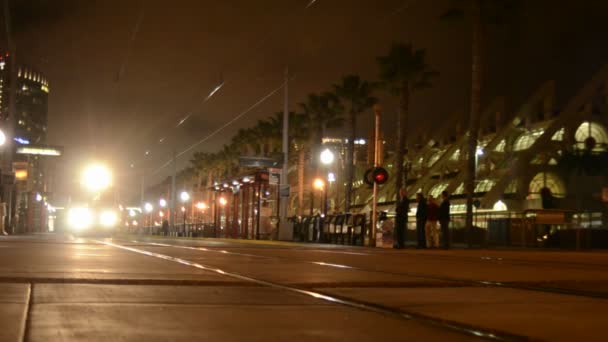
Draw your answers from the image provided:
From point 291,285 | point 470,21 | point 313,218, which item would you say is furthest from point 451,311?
point 470,21

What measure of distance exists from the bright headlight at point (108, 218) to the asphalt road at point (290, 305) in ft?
174

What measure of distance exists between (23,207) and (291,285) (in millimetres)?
65758

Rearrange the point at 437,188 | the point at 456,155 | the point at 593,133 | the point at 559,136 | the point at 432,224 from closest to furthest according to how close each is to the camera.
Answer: the point at 432,224 < the point at 559,136 < the point at 593,133 < the point at 437,188 < the point at 456,155

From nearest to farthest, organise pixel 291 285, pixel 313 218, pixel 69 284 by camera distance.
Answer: pixel 69 284 → pixel 291 285 → pixel 313 218

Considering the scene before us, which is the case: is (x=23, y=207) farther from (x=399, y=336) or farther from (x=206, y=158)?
(x=399, y=336)

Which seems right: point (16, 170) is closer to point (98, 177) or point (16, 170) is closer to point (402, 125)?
point (98, 177)

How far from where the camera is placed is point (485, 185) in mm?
78875

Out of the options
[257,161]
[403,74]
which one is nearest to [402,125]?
[403,74]

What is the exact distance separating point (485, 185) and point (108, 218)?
35.9 metres

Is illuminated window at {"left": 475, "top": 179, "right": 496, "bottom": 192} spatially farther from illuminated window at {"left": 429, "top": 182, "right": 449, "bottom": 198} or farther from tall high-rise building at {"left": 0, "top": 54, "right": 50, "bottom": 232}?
tall high-rise building at {"left": 0, "top": 54, "right": 50, "bottom": 232}

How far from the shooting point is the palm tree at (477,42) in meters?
38.6

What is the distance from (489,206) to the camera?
70.4 meters

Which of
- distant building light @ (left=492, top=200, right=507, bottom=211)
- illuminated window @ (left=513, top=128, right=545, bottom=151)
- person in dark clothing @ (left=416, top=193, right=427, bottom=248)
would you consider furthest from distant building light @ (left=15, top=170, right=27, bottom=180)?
illuminated window @ (left=513, top=128, right=545, bottom=151)

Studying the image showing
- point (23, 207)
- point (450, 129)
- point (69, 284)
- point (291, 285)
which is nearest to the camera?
point (69, 284)
